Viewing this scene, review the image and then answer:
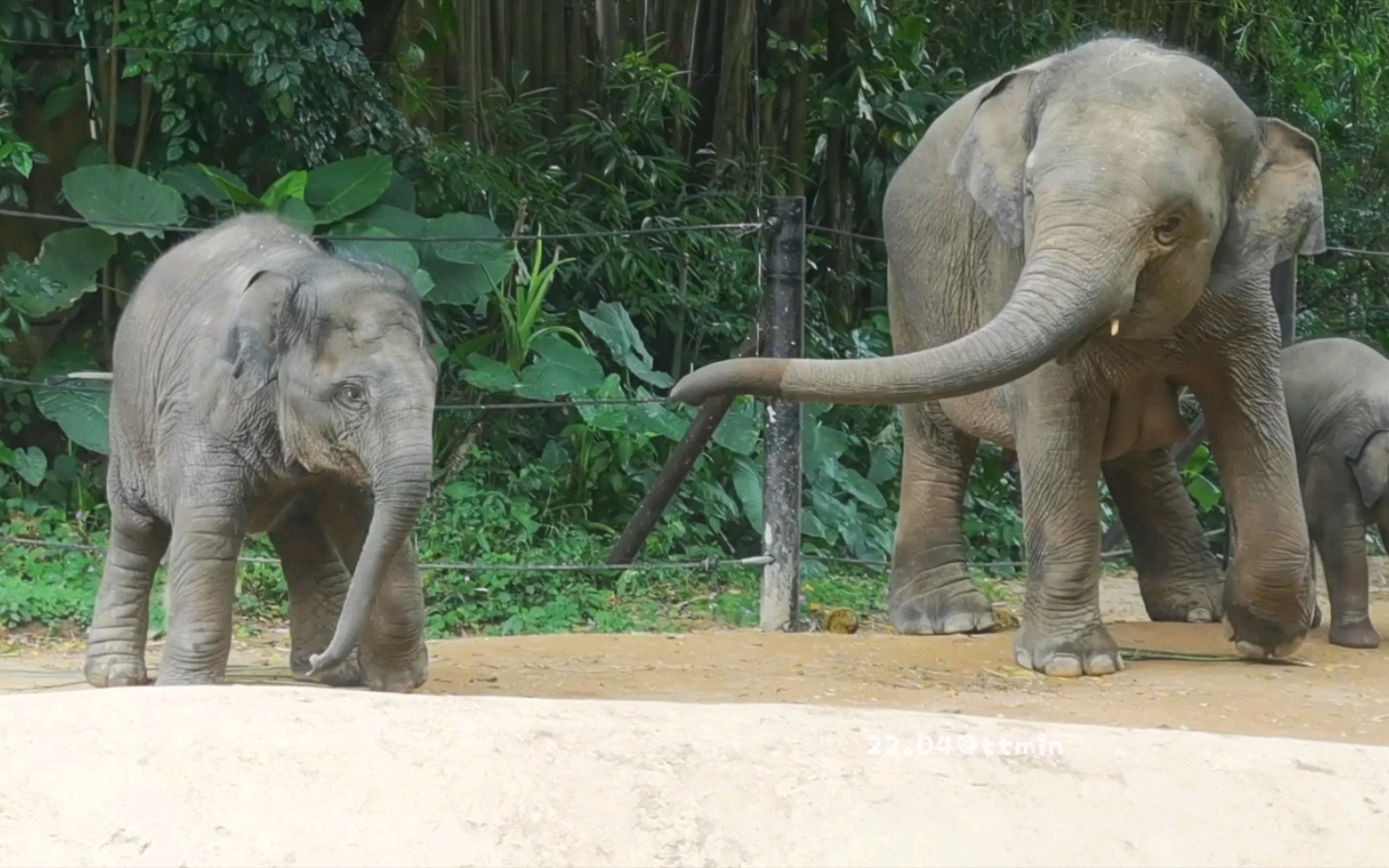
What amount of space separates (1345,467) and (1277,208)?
1386 millimetres

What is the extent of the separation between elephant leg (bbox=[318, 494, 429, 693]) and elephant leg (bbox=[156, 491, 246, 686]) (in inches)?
17.4

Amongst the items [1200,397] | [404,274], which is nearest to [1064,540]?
[1200,397]

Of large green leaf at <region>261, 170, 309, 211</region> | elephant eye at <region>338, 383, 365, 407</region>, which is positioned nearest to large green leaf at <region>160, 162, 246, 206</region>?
large green leaf at <region>261, 170, 309, 211</region>

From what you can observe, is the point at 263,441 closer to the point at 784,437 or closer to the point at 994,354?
the point at 994,354

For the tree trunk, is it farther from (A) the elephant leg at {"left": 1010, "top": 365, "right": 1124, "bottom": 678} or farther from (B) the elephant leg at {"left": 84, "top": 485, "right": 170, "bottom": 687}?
(B) the elephant leg at {"left": 84, "top": 485, "right": 170, "bottom": 687}

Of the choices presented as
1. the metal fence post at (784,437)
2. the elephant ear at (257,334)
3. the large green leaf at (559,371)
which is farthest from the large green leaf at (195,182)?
the elephant ear at (257,334)

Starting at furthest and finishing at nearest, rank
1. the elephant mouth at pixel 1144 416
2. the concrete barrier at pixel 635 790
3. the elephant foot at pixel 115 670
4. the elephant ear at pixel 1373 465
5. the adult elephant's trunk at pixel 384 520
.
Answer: the elephant ear at pixel 1373 465, the elephant mouth at pixel 1144 416, the elephant foot at pixel 115 670, the adult elephant's trunk at pixel 384 520, the concrete barrier at pixel 635 790

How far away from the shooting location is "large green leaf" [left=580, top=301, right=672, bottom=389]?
1034cm

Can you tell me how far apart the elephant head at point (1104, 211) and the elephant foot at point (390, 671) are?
3.91ft

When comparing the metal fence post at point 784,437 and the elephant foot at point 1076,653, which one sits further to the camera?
the metal fence post at point 784,437

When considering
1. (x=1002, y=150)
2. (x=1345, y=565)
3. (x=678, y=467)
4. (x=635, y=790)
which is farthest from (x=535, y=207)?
Answer: (x=635, y=790)

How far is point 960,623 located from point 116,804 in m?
4.67

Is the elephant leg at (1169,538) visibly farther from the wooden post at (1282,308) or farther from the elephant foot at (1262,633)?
the elephant foot at (1262,633)

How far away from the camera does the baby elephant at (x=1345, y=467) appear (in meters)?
7.22
